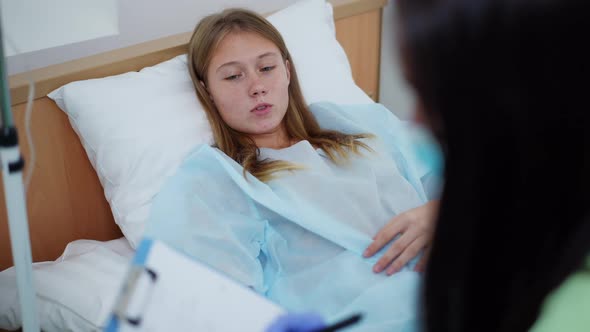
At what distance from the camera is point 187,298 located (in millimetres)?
688

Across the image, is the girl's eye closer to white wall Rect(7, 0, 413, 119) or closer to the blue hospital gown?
the blue hospital gown

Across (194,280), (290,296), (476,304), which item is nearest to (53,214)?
(290,296)

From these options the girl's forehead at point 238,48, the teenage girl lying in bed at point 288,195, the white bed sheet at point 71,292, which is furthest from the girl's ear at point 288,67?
the white bed sheet at point 71,292

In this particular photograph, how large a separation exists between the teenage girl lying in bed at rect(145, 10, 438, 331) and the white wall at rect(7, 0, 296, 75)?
25 centimetres

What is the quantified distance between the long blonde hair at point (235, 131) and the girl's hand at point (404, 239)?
0.24 metres

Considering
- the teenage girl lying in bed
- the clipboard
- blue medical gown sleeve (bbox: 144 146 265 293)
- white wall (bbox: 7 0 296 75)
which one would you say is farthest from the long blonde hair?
the clipboard

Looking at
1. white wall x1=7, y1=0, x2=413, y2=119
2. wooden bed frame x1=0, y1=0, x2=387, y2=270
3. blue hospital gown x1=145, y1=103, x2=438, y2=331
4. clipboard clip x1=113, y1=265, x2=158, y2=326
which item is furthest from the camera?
white wall x1=7, y1=0, x2=413, y2=119

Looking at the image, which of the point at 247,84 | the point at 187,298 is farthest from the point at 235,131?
the point at 187,298

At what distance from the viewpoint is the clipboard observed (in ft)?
2.22

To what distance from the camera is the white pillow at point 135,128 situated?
1.34m

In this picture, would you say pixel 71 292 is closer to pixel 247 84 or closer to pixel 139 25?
pixel 247 84

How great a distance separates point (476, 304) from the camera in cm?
60

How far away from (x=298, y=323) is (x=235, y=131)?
2.78ft

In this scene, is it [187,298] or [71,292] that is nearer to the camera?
[187,298]
